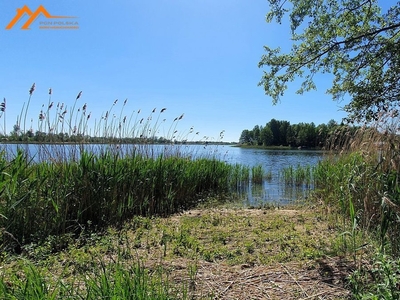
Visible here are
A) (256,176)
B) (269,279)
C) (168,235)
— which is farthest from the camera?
(256,176)

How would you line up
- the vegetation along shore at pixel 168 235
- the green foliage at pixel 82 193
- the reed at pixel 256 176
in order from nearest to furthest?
1. the vegetation along shore at pixel 168 235
2. the green foliage at pixel 82 193
3. the reed at pixel 256 176

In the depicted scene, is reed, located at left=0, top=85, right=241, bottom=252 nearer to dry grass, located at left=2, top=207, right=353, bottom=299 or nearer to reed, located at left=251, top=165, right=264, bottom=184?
dry grass, located at left=2, top=207, right=353, bottom=299

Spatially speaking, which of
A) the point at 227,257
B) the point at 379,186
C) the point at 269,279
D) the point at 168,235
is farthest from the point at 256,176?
the point at 269,279

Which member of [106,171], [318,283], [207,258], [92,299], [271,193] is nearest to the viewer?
[92,299]

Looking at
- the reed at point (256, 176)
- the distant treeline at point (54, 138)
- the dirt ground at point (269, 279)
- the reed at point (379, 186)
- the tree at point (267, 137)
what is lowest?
the reed at point (256, 176)

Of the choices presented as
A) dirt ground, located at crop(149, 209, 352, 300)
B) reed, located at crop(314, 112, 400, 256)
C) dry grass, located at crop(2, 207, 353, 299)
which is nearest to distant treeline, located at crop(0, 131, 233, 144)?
dry grass, located at crop(2, 207, 353, 299)

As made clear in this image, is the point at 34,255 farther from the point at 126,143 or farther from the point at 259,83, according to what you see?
the point at 259,83

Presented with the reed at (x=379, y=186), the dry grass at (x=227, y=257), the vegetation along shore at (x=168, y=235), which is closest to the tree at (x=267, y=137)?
the vegetation along shore at (x=168, y=235)

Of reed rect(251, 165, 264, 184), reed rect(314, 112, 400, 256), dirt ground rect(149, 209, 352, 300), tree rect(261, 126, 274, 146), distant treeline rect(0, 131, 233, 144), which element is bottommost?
reed rect(251, 165, 264, 184)

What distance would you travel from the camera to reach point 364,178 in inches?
116

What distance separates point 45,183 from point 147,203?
73.4 inches

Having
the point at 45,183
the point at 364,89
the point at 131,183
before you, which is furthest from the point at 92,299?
the point at 364,89

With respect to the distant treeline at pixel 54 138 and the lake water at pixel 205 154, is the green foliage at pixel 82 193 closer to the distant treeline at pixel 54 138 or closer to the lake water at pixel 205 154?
the lake water at pixel 205 154

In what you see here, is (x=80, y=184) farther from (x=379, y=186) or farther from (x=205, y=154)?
(x=205, y=154)
